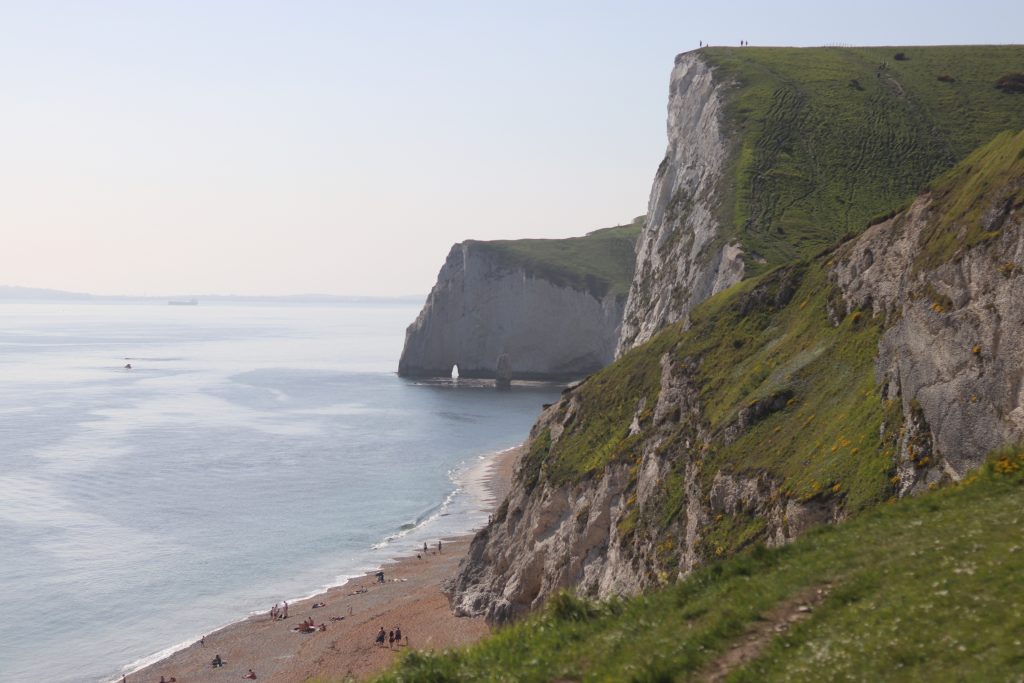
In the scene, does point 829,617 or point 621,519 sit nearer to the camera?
point 829,617

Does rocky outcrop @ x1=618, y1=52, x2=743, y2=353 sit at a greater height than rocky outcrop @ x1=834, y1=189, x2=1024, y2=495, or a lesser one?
greater

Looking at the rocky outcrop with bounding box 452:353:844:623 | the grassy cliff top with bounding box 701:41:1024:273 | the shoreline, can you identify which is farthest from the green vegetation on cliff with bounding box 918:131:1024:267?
the shoreline

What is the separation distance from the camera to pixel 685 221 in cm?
8462

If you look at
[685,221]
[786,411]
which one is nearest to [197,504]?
[685,221]

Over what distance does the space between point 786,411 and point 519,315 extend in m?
153

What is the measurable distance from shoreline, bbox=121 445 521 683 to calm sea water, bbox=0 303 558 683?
2455 mm

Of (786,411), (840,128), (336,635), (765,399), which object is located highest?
(840,128)

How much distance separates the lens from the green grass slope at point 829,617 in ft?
39.0

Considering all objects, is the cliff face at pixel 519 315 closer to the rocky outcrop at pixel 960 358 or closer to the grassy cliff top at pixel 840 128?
the grassy cliff top at pixel 840 128

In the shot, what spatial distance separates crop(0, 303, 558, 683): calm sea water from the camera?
6119 centimetres

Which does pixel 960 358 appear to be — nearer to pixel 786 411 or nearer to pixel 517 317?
pixel 786 411

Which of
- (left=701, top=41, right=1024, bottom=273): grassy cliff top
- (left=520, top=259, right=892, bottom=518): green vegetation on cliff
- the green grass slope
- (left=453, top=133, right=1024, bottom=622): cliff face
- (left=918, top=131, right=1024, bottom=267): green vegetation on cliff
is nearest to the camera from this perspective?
the green grass slope

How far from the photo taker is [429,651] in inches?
625

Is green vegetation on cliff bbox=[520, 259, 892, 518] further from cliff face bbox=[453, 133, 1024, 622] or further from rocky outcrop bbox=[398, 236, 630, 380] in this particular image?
rocky outcrop bbox=[398, 236, 630, 380]
